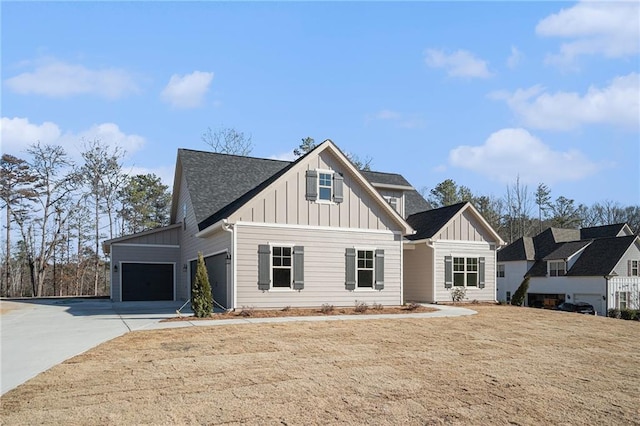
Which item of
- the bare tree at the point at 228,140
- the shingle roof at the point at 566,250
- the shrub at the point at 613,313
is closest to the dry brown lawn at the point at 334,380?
the shrub at the point at 613,313

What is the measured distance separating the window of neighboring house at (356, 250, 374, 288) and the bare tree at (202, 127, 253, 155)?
24.9 meters

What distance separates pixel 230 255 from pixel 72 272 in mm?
27612

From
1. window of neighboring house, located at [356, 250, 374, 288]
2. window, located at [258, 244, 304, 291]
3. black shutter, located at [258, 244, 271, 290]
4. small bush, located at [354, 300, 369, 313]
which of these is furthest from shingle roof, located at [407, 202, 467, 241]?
black shutter, located at [258, 244, 271, 290]

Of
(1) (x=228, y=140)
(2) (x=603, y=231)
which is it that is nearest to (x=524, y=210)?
(2) (x=603, y=231)

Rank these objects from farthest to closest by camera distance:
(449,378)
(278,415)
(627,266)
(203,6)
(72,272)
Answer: (72,272), (627,266), (203,6), (449,378), (278,415)

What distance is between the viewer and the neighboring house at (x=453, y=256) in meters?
→ 21.3

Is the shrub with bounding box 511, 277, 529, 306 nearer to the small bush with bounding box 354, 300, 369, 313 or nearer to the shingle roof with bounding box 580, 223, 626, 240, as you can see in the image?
the small bush with bounding box 354, 300, 369, 313

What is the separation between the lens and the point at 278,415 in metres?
5.94

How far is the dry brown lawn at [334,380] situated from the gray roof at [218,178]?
892 centimetres

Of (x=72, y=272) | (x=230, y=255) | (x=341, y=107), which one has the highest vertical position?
(x=341, y=107)

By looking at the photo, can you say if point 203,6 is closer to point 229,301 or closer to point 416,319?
point 229,301

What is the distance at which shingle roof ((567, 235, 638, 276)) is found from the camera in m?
34.1

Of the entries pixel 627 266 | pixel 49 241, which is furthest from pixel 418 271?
pixel 49 241

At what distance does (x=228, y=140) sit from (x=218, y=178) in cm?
1995
